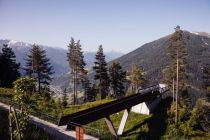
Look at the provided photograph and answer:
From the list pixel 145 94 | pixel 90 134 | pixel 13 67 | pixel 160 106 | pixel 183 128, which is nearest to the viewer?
pixel 90 134

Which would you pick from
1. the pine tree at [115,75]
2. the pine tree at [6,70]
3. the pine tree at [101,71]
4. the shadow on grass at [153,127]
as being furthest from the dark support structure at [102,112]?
the pine tree at [6,70]

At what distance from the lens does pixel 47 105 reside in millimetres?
46219

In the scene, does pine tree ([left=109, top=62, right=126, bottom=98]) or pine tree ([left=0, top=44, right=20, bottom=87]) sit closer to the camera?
pine tree ([left=0, top=44, right=20, bottom=87])

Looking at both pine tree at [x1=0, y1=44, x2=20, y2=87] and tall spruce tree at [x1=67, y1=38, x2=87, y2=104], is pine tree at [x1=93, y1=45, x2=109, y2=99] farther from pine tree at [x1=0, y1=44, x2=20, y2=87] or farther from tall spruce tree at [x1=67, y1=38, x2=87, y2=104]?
pine tree at [x1=0, y1=44, x2=20, y2=87]

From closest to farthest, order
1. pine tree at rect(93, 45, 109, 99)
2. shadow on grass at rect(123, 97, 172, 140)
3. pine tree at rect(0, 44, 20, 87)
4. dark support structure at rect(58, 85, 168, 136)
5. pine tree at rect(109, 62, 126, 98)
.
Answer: dark support structure at rect(58, 85, 168, 136) < shadow on grass at rect(123, 97, 172, 140) < pine tree at rect(0, 44, 20, 87) < pine tree at rect(93, 45, 109, 99) < pine tree at rect(109, 62, 126, 98)

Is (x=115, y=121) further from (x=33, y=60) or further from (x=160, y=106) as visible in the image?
(x=33, y=60)

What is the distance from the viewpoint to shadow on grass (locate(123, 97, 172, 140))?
1476 inches

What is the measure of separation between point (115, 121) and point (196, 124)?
39.3ft

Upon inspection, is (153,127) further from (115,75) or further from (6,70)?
(6,70)

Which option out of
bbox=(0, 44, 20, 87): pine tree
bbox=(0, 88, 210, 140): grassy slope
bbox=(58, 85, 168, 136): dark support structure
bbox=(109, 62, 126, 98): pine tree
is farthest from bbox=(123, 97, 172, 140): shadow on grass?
bbox=(0, 44, 20, 87): pine tree

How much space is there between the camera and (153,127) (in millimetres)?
40062

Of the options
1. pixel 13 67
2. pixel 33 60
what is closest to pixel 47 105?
pixel 33 60

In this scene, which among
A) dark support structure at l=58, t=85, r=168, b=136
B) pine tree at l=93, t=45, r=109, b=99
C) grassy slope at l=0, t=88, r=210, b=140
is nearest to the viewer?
dark support structure at l=58, t=85, r=168, b=136

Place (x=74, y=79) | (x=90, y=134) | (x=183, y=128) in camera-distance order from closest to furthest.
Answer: (x=90, y=134) → (x=183, y=128) → (x=74, y=79)
